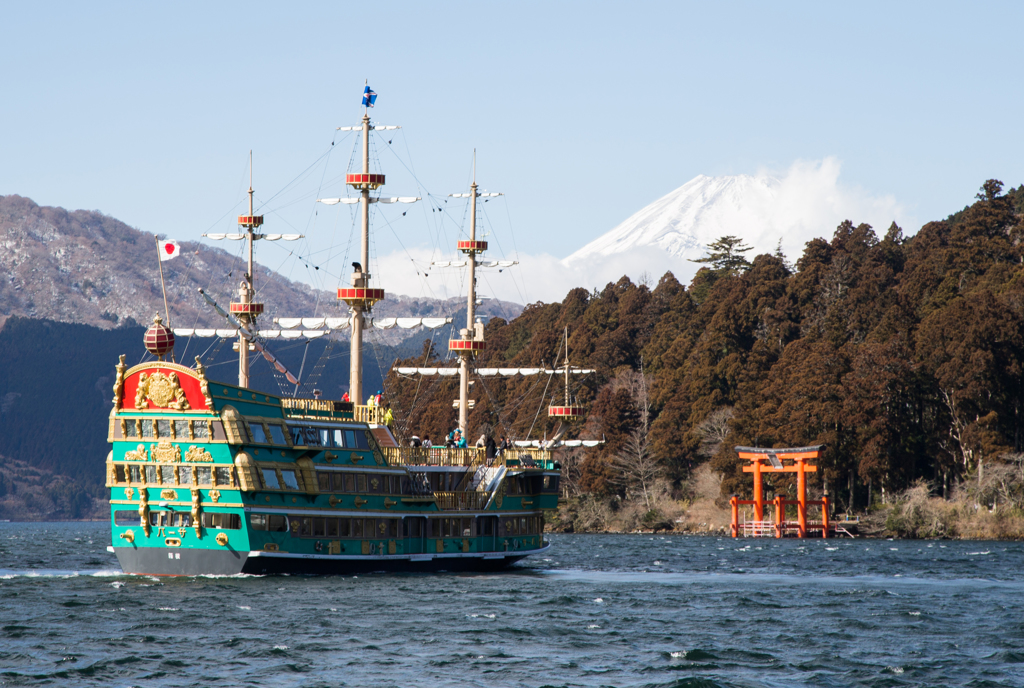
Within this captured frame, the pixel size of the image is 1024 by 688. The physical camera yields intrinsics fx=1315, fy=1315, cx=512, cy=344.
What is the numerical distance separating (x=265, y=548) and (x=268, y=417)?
14.4 feet

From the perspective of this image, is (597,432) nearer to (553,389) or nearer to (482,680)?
(553,389)

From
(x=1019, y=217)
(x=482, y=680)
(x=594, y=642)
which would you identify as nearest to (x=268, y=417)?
(x=594, y=642)

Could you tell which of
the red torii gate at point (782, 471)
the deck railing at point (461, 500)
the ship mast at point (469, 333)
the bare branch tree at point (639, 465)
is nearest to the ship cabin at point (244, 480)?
the deck railing at point (461, 500)

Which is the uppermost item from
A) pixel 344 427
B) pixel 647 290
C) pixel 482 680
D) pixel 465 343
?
pixel 647 290

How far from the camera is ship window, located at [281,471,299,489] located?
44625mm

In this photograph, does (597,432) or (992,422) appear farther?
(597,432)

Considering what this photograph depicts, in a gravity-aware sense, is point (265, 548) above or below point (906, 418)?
below

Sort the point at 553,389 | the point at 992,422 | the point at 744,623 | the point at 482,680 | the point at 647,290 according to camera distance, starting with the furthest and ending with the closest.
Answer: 1. the point at 647,290
2. the point at 553,389
3. the point at 992,422
4. the point at 744,623
5. the point at 482,680

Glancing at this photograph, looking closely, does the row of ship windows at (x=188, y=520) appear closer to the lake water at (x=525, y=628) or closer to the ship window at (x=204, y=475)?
the ship window at (x=204, y=475)

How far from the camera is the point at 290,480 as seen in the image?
147 feet

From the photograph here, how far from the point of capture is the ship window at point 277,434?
4450 centimetres

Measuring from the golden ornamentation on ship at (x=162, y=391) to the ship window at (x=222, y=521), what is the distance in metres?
3.70

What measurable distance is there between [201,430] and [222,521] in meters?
3.12

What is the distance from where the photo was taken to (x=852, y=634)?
3472cm
